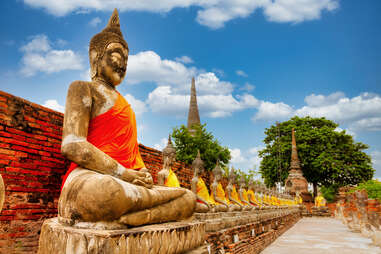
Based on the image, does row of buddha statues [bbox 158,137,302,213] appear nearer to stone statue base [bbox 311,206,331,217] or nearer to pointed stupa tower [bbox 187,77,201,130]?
stone statue base [bbox 311,206,331,217]

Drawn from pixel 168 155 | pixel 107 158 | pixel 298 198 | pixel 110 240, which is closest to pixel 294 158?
pixel 298 198

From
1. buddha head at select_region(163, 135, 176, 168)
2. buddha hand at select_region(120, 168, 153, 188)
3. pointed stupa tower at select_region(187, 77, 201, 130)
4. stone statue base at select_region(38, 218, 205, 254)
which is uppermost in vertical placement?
pointed stupa tower at select_region(187, 77, 201, 130)

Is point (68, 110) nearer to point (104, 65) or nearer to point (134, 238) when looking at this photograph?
point (104, 65)

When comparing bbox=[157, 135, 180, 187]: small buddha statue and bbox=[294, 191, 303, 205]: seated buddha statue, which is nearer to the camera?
bbox=[157, 135, 180, 187]: small buddha statue

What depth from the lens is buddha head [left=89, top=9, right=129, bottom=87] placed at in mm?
3003

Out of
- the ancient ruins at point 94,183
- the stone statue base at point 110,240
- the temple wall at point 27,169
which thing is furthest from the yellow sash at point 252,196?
the stone statue base at point 110,240

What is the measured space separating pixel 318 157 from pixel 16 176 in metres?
29.9

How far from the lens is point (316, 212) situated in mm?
26047

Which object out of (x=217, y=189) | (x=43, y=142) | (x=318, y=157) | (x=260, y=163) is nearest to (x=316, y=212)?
(x=318, y=157)

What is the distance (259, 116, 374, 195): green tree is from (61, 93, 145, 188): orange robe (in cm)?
2887

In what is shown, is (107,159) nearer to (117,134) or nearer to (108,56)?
(117,134)

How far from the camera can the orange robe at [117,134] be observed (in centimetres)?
273

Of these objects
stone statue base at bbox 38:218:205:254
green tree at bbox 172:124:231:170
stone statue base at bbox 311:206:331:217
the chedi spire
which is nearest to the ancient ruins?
stone statue base at bbox 38:218:205:254

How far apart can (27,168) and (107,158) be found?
6.22 feet
